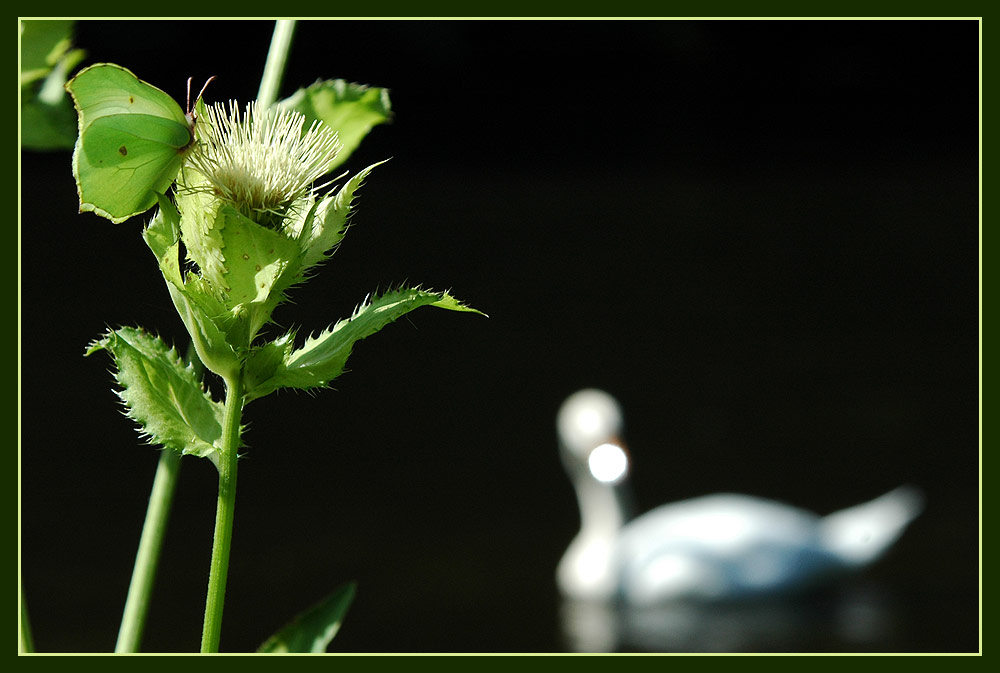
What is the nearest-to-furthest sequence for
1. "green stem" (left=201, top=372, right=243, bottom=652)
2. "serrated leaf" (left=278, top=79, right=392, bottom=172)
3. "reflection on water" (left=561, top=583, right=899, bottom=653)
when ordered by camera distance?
"green stem" (left=201, top=372, right=243, bottom=652), "serrated leaf" (left=278, top=79, right=392, bottom=172), "reflection on water" (left=561, top=583, right=899, bottom=653)

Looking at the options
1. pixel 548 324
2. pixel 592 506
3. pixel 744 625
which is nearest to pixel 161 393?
pixel 744 625

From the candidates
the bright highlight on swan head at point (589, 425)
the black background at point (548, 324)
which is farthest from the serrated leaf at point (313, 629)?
the bright highlight on swan head at point (589, 425)

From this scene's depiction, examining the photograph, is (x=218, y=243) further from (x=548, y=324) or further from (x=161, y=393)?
(x=548, y=324)

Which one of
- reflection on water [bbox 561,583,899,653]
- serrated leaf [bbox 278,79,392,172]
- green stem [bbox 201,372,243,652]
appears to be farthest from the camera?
reflection on water [bbox 561,583,899,653]

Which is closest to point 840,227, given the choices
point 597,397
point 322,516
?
point 597,397

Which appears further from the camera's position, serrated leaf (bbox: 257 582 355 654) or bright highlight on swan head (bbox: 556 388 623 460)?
bright highlight on swan head (bbox: 556 388 623 460)

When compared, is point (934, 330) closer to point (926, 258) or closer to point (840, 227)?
point (926, 258)

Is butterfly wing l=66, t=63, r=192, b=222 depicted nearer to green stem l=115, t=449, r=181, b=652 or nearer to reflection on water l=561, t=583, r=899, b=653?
green stem l=115, t=449, r=181, b=652

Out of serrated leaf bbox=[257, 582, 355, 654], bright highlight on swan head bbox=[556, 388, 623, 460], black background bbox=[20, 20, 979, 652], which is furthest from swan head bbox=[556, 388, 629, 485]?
serrated leaf bbox=[257, 582, 355, 654]
